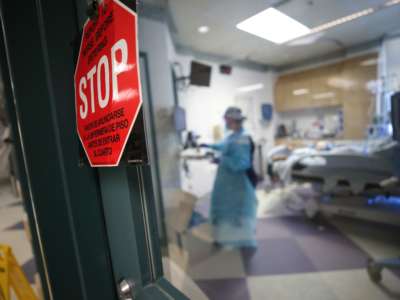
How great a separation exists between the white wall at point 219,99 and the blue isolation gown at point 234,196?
0.48 m

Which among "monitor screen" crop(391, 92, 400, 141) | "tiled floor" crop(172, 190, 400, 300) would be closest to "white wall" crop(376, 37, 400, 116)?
"monitor screen" crop(391, 92, 400, 141)

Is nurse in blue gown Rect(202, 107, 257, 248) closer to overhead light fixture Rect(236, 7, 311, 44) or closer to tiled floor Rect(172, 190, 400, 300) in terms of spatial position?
tiled floor Rect(172, 190, 400, 300)

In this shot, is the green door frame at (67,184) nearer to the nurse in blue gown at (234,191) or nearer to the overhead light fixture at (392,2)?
the overhead light fixture at (392,2)

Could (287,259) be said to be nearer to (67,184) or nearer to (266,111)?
(67,184)

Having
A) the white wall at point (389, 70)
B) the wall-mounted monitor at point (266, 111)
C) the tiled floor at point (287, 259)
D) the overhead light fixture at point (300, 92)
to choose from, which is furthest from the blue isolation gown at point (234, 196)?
the overhead light fixture at point (300, 92)

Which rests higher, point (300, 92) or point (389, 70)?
point (300, 92)

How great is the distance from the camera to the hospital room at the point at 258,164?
0.56 meters

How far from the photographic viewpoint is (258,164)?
2.71m

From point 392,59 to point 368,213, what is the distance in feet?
5.03

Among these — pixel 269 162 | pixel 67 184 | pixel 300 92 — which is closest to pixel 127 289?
pixel 67 184

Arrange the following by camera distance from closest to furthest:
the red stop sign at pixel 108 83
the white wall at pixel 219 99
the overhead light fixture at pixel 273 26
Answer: the red stop sign at pixel 108 83
the overhead light fixture at pixel 273 26
the white wall at pixel 219 99

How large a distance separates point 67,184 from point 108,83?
0.30 meters

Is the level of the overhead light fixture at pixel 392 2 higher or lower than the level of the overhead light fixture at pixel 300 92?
lower

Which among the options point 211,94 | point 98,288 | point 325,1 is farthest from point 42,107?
point 211,94
